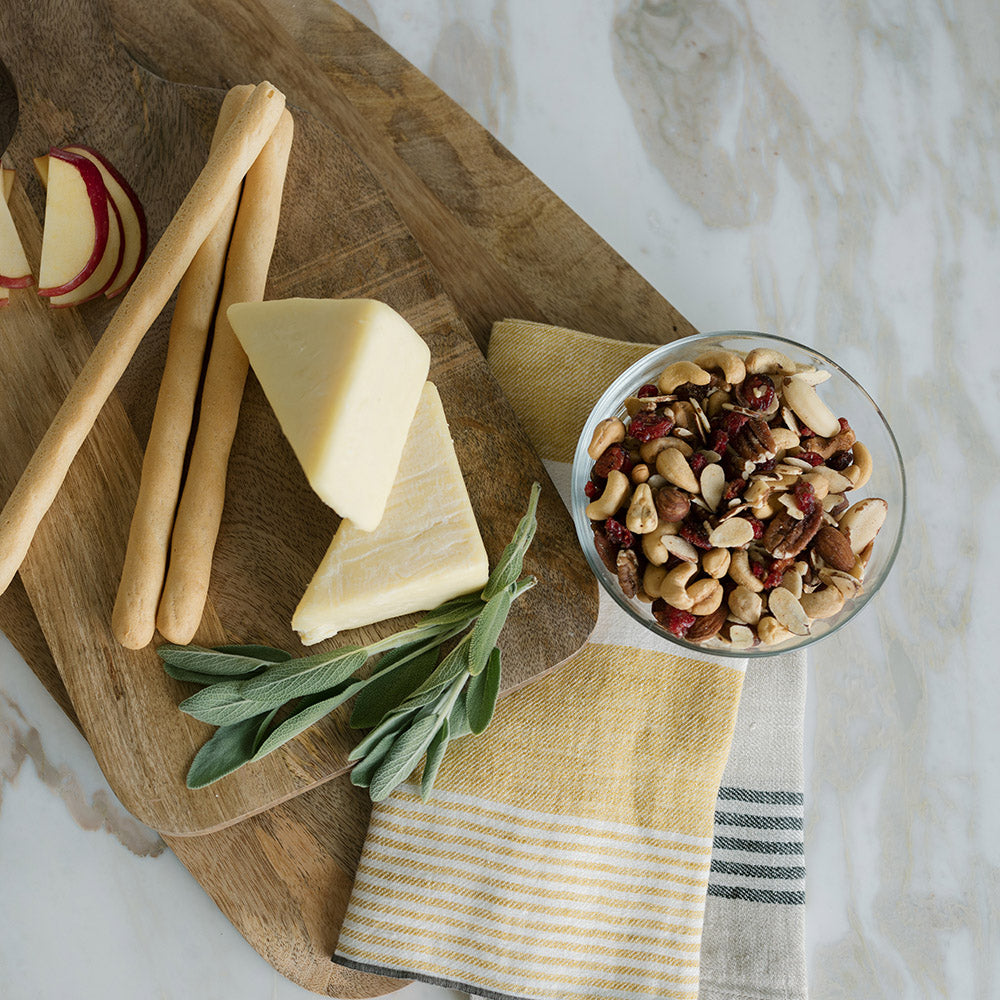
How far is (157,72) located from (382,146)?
341 millimetres

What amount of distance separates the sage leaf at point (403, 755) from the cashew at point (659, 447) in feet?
1.33

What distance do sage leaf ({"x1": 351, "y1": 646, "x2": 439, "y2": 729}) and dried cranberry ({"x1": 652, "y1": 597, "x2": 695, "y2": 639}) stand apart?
29 cm

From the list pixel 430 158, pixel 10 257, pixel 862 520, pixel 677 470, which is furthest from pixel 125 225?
pixel 862 520

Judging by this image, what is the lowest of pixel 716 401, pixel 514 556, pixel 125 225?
pixel 514 556

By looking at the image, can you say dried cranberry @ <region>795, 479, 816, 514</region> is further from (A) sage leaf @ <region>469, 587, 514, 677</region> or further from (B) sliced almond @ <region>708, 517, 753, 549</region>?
(A) sage leaf @ <region>469, 587, 514, 677</region>

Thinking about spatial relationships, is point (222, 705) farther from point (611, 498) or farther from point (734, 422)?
point (734, 422)

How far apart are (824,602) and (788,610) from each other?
0.05m

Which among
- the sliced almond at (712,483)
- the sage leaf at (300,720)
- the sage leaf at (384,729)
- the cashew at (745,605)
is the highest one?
the sliced almond at (712,483)

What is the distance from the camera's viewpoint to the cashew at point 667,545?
1.02m

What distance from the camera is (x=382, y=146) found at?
4.22 ft

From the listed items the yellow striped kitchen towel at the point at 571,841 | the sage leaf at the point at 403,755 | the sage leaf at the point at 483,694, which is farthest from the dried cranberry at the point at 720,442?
the sage leaf at the point at 403,755

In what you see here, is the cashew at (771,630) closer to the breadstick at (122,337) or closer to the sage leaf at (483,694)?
the sage leaf at (483,694)

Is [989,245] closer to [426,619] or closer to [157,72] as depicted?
[426,619]

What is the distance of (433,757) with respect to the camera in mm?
1096
